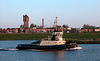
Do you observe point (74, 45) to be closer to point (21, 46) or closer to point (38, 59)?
point (21, 46)

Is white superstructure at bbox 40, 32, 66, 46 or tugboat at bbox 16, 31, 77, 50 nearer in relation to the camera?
tugboat at bbox 16, 31, 77, 50

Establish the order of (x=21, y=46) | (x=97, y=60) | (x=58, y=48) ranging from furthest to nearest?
(x=21, y=46) < (x=58, y=48) < (x=97, y=60)

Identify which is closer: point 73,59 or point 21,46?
point 73,59

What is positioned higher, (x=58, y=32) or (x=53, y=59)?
(x=58, y=32)

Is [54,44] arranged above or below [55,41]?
below

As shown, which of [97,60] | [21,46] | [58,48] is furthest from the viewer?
[21,46]

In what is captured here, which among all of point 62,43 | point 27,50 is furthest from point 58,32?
point 27,50

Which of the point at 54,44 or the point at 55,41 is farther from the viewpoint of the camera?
the point at 55,41

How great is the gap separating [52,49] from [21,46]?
9832 mm

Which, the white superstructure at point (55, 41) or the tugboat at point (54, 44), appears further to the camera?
the white superstructure at point (55, 41)

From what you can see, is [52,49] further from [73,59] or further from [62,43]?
[73,59]

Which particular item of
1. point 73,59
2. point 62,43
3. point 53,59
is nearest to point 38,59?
point 53,59

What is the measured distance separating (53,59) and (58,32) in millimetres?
17513

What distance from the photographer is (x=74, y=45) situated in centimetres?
8138
